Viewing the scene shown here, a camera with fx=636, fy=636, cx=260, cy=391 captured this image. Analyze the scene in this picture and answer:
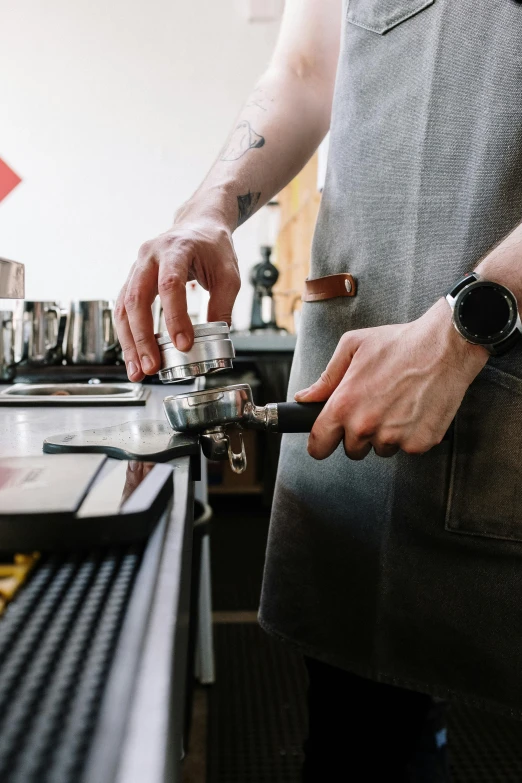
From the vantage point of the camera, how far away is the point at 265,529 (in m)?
2.91

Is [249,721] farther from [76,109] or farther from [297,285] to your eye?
[76,109]

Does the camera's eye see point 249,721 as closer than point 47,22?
Yes

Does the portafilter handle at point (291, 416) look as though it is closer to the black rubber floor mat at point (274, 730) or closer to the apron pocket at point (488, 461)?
the apron pocket at point (488, 461)

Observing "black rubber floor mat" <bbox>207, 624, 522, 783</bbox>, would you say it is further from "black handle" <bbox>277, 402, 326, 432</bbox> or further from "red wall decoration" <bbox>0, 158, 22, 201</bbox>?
"red wall decoration" <bbox>0, 158, 22, 201</bbox>

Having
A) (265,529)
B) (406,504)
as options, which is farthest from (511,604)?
(265,529)

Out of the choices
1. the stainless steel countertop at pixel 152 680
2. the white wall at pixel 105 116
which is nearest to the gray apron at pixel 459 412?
the stainless steel countertop at pixel 152 680

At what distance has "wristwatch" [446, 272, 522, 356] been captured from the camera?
618 millimetres

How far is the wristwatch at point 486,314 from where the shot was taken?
0.62 m

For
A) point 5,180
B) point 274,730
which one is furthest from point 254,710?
point 5,180

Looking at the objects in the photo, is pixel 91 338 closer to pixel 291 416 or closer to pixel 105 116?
pixel 291 416

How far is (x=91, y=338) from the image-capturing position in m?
1.70

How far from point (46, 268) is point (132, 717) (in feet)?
13.8

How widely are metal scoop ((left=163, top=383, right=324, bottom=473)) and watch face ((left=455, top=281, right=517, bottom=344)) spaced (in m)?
0.17

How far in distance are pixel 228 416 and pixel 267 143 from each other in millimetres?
532
